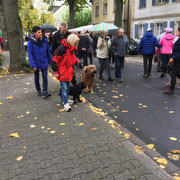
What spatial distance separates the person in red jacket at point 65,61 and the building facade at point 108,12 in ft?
75.2

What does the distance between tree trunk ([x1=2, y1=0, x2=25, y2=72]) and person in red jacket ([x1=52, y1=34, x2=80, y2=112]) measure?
226 inches

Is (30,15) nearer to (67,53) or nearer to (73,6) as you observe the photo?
(73,6)

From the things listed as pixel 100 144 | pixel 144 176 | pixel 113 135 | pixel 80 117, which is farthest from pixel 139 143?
pixel 80 117

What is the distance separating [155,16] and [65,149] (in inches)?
835

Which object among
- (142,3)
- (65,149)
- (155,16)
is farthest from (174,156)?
(142,3)

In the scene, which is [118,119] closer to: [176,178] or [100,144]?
[100,144]

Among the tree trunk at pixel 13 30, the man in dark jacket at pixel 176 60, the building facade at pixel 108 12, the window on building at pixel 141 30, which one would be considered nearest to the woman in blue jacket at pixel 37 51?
the man in dark jacket at pixel 176 60

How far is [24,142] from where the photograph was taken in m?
3.67

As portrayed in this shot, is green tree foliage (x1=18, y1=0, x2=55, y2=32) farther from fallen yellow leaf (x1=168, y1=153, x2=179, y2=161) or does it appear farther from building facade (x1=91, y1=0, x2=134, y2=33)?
fallen yellow leaf (x1=168, y1=153, x2=179, y2=161)

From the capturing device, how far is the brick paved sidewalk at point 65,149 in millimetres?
2818

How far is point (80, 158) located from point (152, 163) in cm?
108

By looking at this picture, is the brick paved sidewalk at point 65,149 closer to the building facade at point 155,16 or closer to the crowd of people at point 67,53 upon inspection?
the crowd of people at point 67,53

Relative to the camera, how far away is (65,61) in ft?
15.9

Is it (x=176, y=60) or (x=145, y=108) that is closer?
(x=145, y=108)
